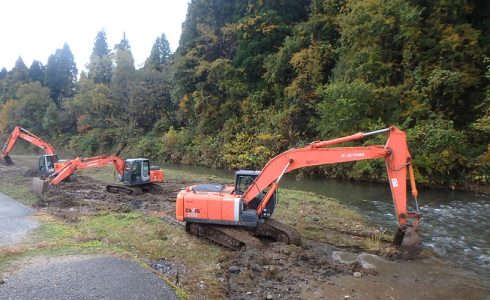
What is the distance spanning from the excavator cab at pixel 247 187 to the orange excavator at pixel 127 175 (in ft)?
27.7

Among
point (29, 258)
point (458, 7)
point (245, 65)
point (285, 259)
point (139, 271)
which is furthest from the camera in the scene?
point (245, 65)

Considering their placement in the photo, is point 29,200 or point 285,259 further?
point 29,200

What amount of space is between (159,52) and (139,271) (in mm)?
60419

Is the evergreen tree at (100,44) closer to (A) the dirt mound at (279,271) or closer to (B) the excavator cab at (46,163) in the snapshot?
(B) the excavator cab at (46,163)

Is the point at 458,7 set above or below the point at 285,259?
above

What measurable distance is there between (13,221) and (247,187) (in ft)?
26.3

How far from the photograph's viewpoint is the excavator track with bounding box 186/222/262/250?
403 inches

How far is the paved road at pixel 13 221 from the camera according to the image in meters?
10.9

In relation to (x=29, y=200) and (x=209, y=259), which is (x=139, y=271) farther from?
(x=29, y=200)

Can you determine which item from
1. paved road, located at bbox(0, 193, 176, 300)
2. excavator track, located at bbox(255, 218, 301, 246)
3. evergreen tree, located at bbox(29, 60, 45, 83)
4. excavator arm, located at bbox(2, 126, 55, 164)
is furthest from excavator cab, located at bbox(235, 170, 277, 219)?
evergreen tree, located at bbox(29, 60, 45, 83)

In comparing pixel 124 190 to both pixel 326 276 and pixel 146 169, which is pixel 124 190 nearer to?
pixel 146 169

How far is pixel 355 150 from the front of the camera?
32.8 feet

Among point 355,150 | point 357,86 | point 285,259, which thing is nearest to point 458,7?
point 357,86

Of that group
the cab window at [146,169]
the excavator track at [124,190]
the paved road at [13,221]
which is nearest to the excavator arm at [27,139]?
the excavator track at [124,190]
